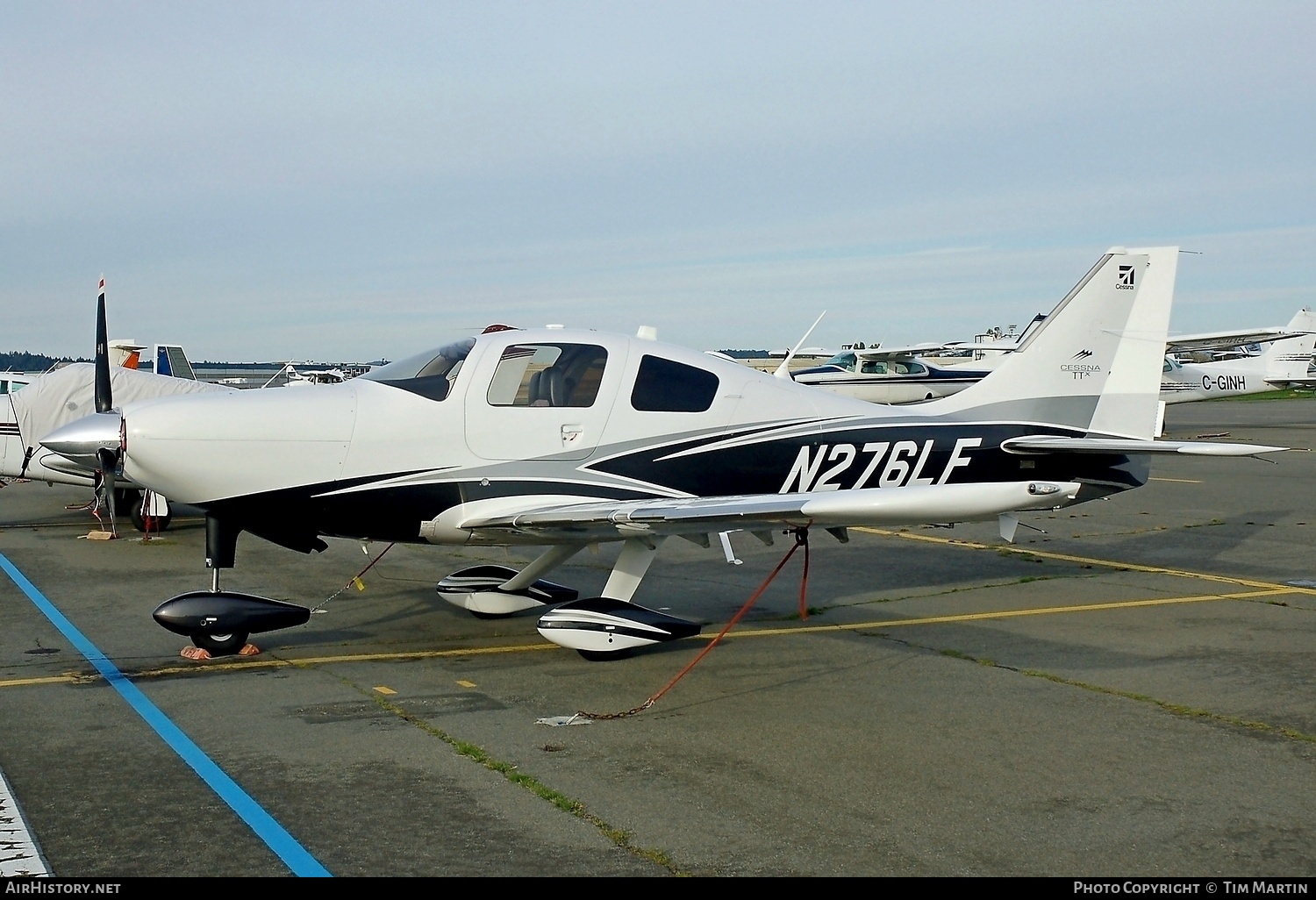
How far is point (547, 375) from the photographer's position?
8.17m

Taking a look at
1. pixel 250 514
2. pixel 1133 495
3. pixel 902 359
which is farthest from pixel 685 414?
pixel 902 359

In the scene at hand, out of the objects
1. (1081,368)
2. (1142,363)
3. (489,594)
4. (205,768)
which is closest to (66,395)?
(489,594)

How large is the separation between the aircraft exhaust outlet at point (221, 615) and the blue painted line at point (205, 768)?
48 cm

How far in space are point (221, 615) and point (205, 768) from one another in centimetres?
243

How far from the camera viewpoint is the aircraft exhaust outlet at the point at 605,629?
7.61 m

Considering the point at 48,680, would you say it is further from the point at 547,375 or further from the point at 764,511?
the point at 764,511

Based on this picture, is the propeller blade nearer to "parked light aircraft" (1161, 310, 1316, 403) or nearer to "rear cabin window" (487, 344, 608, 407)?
"rear cabin window" (487, 344, 608, 407)

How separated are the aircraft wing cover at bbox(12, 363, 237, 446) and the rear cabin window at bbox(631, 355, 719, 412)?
9.07m

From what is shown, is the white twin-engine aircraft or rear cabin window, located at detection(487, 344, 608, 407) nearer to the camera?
the white twin-engine aircraft

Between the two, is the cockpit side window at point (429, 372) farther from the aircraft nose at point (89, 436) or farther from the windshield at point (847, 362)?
the windshield at point (847, 362)

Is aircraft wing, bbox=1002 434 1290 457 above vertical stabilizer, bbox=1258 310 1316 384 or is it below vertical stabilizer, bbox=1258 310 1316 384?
below

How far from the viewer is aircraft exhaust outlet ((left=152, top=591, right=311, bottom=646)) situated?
25.1ft

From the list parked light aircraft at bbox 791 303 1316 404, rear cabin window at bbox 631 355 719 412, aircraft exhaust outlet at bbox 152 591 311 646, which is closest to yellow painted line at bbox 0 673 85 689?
aircraft exhaust outlet at bbox 152 591 311 646

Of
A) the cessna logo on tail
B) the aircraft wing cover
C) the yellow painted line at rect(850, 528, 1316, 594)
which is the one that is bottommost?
the yellow painted line at rect(850, 528, 1316, 594)
